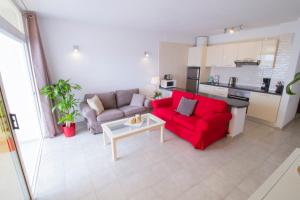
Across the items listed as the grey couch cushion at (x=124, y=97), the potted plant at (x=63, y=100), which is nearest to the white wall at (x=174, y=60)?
the grey couch cushion at (x=124, y=97)

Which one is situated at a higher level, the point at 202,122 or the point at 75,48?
the point at 75,48

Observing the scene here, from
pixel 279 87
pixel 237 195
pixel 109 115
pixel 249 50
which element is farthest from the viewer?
pixel 249 50

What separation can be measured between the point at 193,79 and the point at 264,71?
2.24 meters

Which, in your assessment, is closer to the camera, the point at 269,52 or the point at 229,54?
the point at 269,52

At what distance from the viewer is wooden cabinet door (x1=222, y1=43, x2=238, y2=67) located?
452 cm

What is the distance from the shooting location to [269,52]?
3.84 metres

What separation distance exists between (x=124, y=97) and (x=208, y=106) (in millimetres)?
2361

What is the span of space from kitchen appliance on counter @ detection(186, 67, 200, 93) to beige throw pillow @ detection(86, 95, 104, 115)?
3734 mm

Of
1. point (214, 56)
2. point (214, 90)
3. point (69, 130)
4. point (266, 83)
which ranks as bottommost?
point (69, 130)

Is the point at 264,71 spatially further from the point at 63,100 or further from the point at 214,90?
the point at 63,100

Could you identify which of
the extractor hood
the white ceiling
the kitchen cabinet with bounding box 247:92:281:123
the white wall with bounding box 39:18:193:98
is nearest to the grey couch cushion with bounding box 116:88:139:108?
the white wall with bounding box 39:18:193:98

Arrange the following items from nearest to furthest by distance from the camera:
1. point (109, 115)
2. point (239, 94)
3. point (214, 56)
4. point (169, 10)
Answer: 1. point (169, 10)
2. point (109, 115)
3. point (239, 94)
4. point (214, 56)

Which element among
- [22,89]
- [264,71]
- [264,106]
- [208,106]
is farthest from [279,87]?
[22,89]

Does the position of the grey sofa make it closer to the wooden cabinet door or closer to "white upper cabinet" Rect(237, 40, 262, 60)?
the wooden cabinet door
